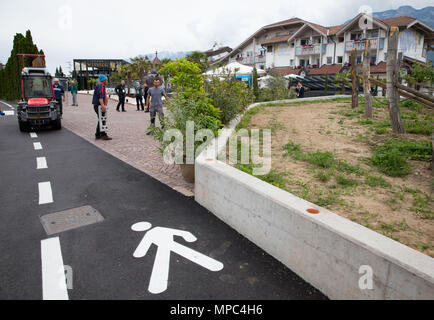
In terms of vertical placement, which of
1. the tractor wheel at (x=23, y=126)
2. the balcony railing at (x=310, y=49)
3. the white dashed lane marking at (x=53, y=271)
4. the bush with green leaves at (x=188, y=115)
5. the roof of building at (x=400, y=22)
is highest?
the roof of building at (x=400, y=22)

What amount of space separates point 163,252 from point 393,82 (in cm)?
752

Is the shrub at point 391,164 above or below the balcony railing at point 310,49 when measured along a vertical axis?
below

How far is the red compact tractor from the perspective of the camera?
12188mm

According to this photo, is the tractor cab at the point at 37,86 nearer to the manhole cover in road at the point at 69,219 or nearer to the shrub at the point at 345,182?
the manhole cover in road at the point at 69,219

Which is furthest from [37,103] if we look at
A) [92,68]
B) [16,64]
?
[92,68]

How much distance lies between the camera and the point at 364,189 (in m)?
4.52

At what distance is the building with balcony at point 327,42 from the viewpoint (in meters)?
35.7

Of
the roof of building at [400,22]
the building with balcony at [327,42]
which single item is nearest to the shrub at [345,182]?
the building with balcony at [327,42]

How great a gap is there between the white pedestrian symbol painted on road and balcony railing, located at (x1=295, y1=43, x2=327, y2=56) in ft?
141

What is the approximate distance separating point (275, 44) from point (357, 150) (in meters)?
44.7

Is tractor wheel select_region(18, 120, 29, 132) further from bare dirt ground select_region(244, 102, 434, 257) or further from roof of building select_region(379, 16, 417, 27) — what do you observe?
roof of building select_region(379, 16, 417, 27)

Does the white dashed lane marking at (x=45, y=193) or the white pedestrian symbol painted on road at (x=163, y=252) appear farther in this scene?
the white dashed lane marking at (x=45, y=193)

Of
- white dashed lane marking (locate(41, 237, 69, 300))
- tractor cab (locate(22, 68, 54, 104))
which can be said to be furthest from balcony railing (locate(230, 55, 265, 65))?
white dashed lane marking (locate(41, 237, 69, 300))

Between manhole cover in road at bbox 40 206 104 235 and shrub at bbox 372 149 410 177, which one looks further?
shrub at bbox 372 149 410 177
